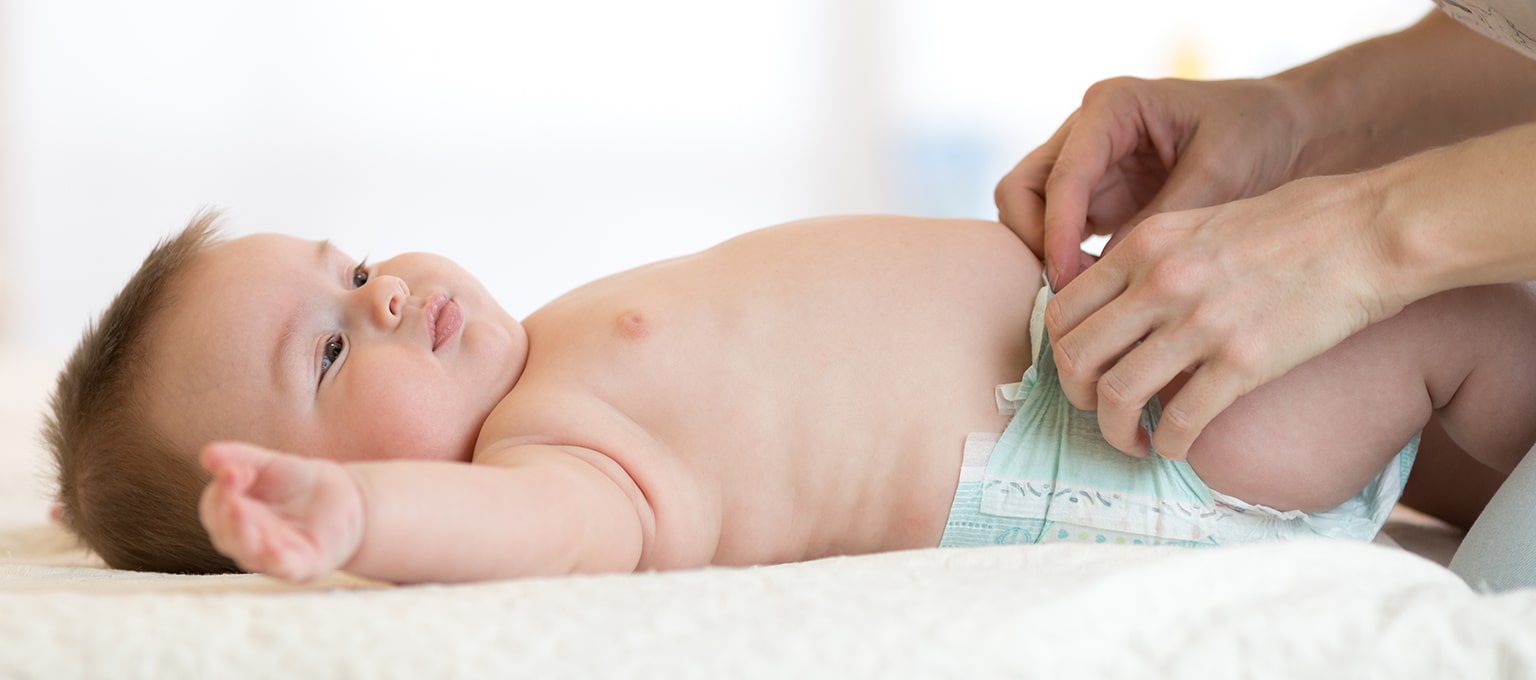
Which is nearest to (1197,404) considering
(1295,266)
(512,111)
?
(1295,266)

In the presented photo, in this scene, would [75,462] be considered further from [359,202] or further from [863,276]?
[359,202]

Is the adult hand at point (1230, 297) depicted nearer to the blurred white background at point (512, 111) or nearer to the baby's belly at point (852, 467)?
the baby's belly at point (852, 467)

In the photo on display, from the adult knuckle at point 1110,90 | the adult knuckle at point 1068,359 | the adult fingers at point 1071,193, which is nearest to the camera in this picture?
the adult knuckle at point 1068,359

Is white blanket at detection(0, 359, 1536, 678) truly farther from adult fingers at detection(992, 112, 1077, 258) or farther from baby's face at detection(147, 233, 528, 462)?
adult fingers at detection(992, 112, 1077, 258)

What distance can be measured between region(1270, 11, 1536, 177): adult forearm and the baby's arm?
37.2 inches

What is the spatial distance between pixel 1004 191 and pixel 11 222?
13.6 feet

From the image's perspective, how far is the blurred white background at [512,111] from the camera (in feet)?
13.8

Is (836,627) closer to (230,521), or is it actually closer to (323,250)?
(230,521)

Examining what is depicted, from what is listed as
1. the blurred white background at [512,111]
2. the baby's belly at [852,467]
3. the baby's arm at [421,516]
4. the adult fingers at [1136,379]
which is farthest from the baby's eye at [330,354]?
the blurred white background at [512,111]

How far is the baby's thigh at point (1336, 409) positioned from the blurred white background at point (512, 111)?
131 inches

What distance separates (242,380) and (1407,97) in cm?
130

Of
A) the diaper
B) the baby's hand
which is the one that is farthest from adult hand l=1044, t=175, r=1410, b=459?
the baby's hand

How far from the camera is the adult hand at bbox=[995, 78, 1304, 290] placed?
1313 millimetres

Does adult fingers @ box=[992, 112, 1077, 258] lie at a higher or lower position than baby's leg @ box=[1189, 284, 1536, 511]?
higher
